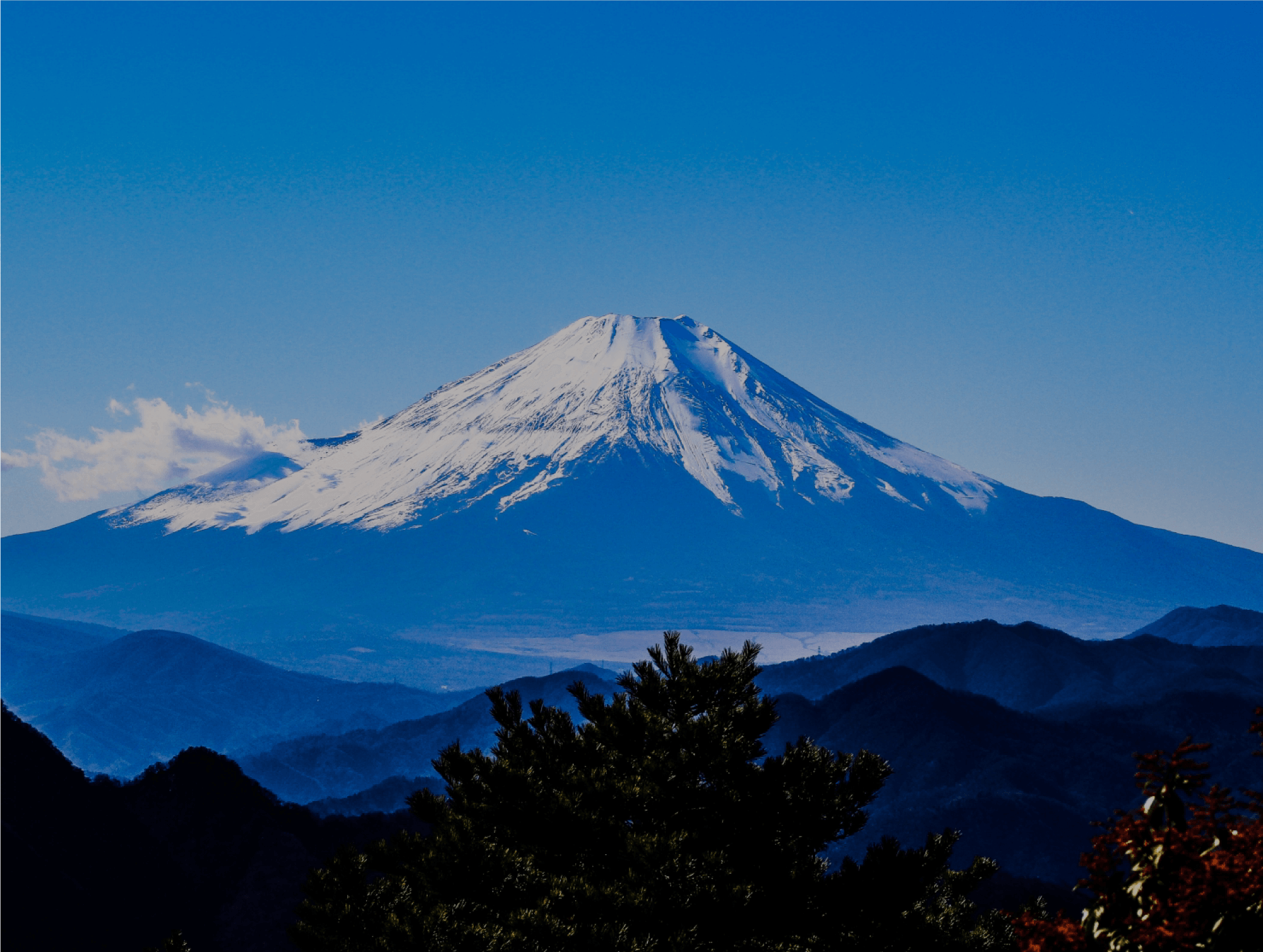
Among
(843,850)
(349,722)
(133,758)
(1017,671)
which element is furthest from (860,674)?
(133,758)

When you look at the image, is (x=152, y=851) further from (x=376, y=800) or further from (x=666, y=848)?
(x=376, y=800)

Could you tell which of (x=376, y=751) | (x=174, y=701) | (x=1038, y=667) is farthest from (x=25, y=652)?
(x=1038, y=667)

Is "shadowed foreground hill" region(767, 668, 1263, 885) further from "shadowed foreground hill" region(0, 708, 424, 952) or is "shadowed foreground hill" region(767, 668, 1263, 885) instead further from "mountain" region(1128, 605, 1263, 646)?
"mountain" region(1128, 605, 1263, 646)

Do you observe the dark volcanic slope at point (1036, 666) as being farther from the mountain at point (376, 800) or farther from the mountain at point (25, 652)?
the mountain at point (25, 652)

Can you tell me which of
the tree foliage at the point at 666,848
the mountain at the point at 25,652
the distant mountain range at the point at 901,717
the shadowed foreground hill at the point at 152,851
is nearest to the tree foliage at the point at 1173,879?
the tree foliage at the point at 666,848

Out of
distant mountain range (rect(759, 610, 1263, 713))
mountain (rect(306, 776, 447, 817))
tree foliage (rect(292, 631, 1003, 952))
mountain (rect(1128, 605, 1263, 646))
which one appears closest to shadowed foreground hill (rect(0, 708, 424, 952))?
tree foliage (rect(292, 631, 1003, 952))

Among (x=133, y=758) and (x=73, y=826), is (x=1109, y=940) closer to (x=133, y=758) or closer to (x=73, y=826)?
(x=73, y=826)
